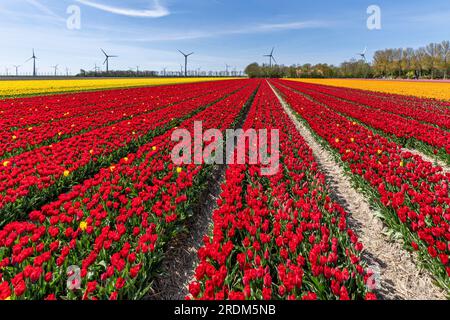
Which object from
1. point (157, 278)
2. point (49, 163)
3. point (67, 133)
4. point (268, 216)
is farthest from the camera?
point (67, 133)

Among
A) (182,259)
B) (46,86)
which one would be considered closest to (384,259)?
(182,259)

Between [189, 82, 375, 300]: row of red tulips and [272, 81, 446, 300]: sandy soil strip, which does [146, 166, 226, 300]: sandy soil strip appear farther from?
[272, 81, 446, 300]: sandy soil strip

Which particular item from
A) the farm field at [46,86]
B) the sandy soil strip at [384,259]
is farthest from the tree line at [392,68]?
the sandy soil strip at [384,259]

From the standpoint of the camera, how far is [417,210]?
4684 millimetres

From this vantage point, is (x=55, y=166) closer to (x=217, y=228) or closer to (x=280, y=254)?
(x=217, y=228)

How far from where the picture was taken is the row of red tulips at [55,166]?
4754mm

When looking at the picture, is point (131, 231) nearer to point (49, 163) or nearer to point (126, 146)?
point (49, 163)

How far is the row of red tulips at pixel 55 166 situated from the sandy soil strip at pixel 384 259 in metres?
5.78

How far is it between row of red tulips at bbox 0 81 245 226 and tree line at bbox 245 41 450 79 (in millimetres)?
122737

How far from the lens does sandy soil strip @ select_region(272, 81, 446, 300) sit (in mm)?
3416

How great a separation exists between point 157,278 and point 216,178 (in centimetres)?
388

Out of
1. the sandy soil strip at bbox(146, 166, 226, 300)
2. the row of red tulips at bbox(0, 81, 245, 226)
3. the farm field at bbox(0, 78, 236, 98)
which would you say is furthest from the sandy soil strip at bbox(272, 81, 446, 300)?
the farm field at bbox(0, 78, 236, 98)

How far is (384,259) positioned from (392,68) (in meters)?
133
